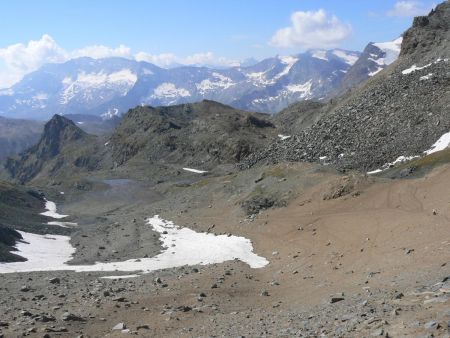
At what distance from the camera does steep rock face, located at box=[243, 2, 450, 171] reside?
85.2 m

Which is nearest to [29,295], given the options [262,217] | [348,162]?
[262,217]

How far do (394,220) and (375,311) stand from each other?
25.7 m

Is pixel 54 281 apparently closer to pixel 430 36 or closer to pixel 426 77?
pixel 426 77

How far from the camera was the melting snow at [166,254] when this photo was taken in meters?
44.3

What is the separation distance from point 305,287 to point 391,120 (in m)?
69.9

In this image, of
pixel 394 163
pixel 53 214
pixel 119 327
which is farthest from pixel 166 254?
pixel 53 214

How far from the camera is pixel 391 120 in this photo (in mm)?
92812

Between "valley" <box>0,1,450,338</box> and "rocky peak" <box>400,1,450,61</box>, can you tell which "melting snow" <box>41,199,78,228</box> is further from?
"rocky peak" <box>400,1,450,61</box>

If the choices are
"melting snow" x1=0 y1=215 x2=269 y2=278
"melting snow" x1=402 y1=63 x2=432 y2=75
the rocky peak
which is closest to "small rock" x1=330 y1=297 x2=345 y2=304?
"melting snow" x1=0 y1=215 x2=269 y2=278

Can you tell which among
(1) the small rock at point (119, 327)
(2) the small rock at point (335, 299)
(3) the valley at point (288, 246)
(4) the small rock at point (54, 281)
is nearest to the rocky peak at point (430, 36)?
(3) the valley at point (288, 246)

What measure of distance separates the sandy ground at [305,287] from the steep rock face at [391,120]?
101ft

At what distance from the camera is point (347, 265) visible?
34062 mm

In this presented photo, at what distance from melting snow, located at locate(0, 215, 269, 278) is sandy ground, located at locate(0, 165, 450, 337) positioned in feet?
7.62

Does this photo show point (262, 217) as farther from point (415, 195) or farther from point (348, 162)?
point (348, 162)
